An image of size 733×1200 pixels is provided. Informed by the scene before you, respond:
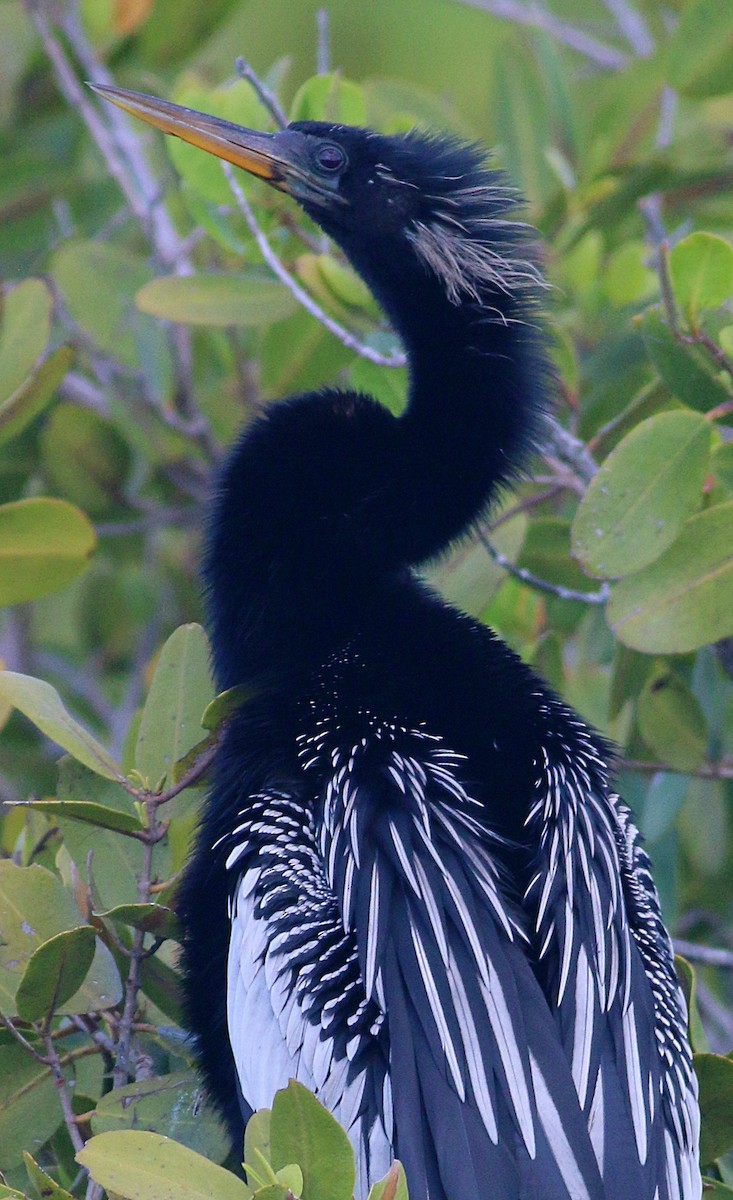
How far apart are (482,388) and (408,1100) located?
4.50 feet

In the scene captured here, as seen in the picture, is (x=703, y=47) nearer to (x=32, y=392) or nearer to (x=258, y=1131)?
(x=32, y=392)

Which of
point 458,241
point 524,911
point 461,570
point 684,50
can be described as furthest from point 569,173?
point 524,911

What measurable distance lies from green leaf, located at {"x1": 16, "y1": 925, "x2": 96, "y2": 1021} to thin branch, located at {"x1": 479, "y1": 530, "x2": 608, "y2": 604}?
1.23 metres

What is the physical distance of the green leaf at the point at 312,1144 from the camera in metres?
1.44

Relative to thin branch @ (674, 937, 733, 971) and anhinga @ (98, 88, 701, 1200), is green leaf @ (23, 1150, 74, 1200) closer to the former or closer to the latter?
anhinga @ (98, 88, 701, 1200)

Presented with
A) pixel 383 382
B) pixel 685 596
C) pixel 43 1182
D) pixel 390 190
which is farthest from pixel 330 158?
pixel 43 1182

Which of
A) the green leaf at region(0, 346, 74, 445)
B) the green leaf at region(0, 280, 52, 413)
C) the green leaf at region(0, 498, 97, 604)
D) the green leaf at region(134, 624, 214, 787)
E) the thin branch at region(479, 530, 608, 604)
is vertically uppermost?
the green leaf at region(0, 280, 52, 413)

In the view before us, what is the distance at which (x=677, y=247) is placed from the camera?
2330mm

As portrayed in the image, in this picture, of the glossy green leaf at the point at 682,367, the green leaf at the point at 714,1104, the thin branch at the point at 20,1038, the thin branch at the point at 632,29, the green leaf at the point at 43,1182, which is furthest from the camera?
the thin branch at the point at 632,29

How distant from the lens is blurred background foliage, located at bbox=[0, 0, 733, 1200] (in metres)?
2.16

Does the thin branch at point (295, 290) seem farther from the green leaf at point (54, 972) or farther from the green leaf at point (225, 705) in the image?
the green leaf at point (54, 972)

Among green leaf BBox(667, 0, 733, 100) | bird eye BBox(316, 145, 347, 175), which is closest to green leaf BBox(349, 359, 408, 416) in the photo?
bird eye BBox(316, 145, 347, 175)

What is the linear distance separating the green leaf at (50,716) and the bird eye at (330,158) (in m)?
1.41

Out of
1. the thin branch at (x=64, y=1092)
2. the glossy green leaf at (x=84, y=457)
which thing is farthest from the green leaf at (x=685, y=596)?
the glossy green leaf at (x=84, y=457)
